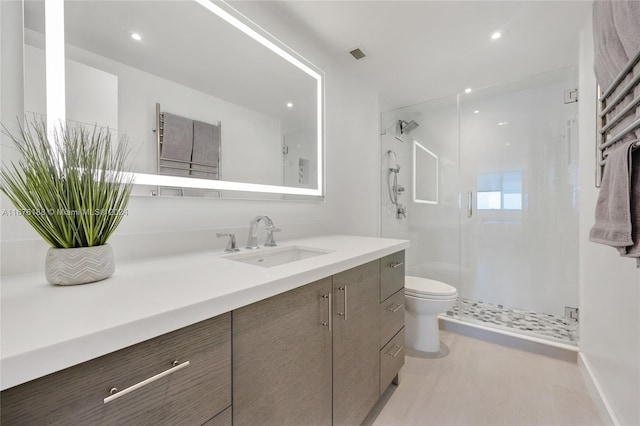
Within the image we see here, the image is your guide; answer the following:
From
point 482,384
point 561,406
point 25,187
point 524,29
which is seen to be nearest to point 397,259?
point 482,384

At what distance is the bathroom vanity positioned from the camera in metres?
0.40

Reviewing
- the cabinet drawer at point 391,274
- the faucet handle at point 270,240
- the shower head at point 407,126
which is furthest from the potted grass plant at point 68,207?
the shower head at point 407,126

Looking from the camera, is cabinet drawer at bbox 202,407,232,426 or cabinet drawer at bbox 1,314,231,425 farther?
cabinet drawer at bbox 202,407,232,426

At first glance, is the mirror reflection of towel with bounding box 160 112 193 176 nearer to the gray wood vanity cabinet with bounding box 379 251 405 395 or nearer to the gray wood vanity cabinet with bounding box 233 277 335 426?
the gray wood vanity cabinet with bounding box 233 277 335 426

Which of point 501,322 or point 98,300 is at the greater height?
point 98,300

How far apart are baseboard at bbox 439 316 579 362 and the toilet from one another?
0.43m

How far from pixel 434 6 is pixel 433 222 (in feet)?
6.60

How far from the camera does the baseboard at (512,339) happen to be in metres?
→ 1.83

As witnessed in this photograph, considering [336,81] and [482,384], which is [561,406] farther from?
[336,81]

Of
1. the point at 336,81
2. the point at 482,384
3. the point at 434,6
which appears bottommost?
the point at 482,384

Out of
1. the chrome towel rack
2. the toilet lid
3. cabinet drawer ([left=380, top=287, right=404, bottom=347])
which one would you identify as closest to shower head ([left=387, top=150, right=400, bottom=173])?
the toilet lid

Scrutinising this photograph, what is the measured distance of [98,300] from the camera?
0.56 metres

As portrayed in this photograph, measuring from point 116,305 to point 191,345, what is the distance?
0.56ft

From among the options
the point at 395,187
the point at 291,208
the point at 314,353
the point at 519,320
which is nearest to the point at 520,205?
the point at 519,320
